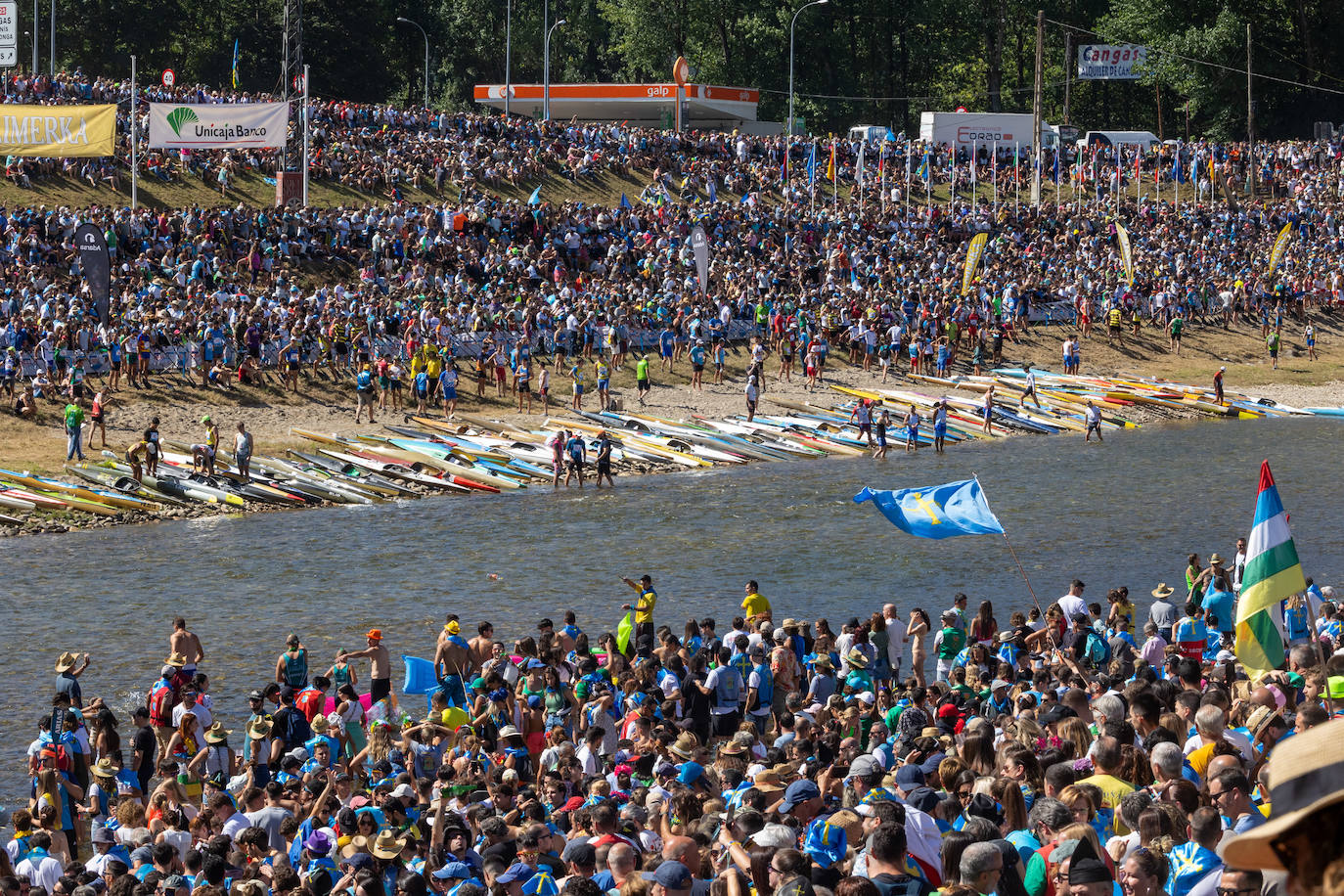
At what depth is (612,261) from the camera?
163ft

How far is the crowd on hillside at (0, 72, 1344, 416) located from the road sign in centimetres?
177

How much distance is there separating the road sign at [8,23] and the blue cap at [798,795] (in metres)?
46.3

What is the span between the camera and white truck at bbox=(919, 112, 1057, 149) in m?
68.1

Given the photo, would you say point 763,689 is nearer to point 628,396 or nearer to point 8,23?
point 628,396

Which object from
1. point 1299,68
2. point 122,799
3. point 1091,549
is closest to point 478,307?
point 1091,549

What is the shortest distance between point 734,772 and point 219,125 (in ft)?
125

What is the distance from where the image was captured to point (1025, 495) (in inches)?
1410

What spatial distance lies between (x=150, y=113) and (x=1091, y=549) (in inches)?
1141

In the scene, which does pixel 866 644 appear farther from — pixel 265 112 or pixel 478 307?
pixel 265 112

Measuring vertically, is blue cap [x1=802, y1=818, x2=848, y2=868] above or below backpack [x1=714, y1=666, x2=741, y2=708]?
above

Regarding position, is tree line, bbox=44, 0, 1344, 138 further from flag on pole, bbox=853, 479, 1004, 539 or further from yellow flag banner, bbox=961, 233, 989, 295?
flag on pole, bbox=853, 479, 1004, 539

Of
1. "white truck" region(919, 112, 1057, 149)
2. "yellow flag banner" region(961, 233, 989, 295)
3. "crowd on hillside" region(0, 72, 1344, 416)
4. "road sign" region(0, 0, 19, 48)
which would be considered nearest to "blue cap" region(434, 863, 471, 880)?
"crowd on hillside" region(0, 72, 1344, 416)

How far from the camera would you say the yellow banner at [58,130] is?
41625 mm

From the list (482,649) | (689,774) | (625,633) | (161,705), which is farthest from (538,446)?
(689,774)
